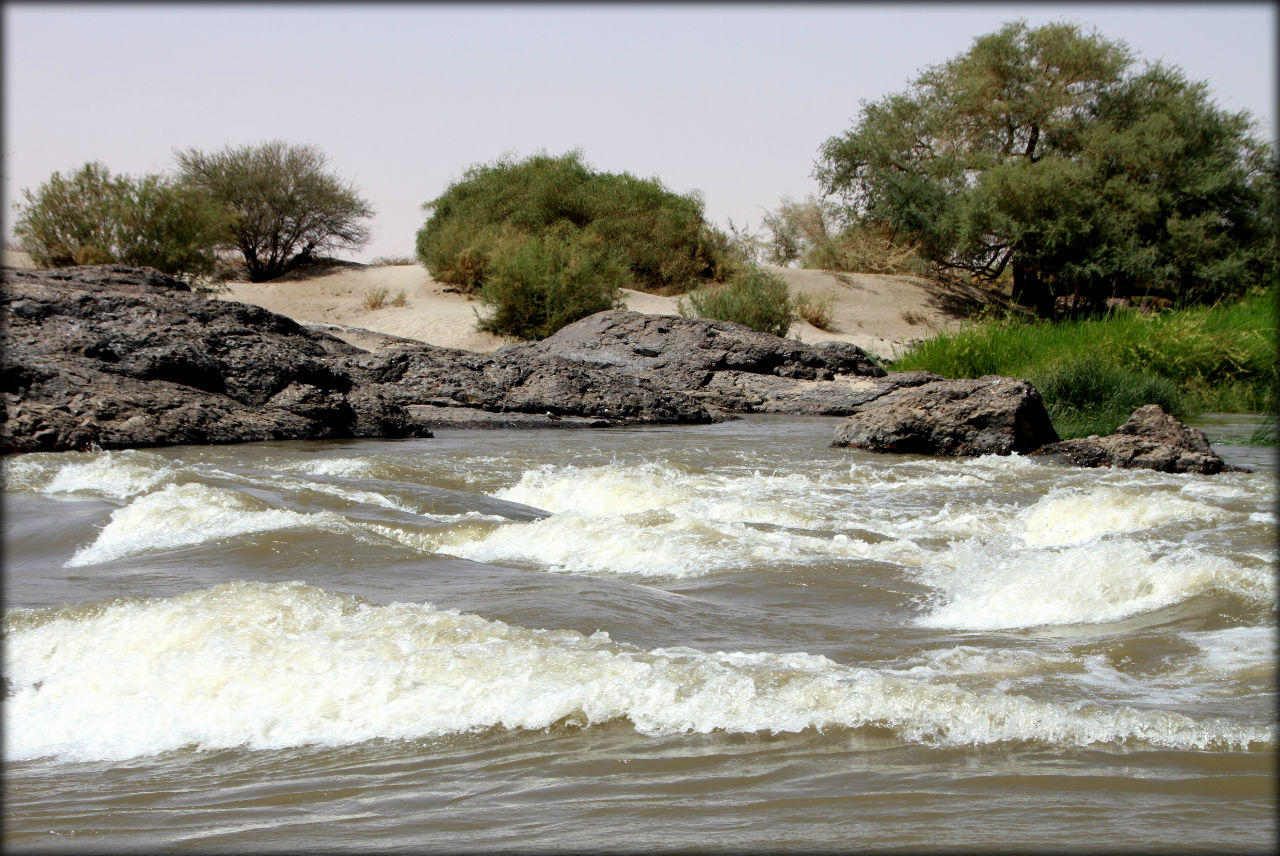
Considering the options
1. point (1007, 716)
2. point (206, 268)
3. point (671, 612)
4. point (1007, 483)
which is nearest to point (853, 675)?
point (1007, 716)

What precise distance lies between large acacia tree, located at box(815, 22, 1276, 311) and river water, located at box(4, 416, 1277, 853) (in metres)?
21.7

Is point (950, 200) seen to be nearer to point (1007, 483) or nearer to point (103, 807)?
point (1007, 483)

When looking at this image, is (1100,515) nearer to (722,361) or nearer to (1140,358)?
(1140,358)

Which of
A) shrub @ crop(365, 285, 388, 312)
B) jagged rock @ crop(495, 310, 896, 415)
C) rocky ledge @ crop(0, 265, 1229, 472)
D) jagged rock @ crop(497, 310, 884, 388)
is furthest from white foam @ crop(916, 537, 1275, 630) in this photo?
shrub @ crop(365, 285, 388, 312)

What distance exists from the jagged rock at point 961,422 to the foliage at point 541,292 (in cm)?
1145

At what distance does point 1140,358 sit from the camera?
597 inches

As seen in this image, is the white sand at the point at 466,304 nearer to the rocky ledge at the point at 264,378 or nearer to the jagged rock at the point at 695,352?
the jagged rock at the point at 695,352

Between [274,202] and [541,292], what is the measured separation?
41.2 ft

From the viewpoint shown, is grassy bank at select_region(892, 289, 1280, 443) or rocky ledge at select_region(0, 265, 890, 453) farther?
grassy bank at select_region(892, 289, 1280, 443)

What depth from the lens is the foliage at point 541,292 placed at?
2170cm

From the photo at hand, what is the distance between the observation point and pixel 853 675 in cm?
346

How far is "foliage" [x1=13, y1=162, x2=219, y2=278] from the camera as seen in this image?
69.7 feet

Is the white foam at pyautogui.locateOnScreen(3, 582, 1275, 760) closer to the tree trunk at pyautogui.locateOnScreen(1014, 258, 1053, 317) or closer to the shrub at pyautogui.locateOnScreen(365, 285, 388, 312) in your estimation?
the shrub at pyautogui.locateOnScreen(365, 285, 388, 312)

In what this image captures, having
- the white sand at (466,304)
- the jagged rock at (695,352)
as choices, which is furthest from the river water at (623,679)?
the white sand at (466,304)
